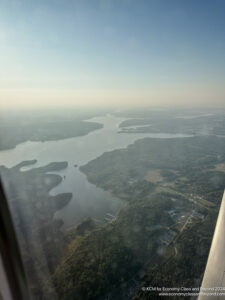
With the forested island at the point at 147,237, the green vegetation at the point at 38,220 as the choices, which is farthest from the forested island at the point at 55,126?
the forested island at the point at 147,237

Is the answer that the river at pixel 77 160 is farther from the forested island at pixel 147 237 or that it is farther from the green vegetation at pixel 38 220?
the forested island at pixel 147 237

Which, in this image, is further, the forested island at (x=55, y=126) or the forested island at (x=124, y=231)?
the forested island at (x=55, y=126)

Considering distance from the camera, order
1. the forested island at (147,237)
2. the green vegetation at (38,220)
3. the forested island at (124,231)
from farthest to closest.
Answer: the forested island at (147,237)
the forested island at (124,231)
the green vegetation at (38,220)

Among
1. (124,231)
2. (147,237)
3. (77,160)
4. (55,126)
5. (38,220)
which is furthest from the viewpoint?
(77,160)

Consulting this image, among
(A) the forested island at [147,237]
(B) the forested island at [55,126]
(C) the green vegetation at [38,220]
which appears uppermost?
(B) the forested island at [55,126]

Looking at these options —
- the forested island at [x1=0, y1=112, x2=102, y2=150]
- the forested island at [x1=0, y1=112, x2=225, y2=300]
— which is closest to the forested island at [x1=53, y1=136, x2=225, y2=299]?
the forested island at [x1=0, y1=112, x2=225, y2=300]

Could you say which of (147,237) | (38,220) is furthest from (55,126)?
(147,237)

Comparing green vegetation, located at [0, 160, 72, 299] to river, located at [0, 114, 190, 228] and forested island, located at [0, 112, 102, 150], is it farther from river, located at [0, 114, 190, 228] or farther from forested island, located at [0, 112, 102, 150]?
forested island, located at [0, 112, 102, 150]

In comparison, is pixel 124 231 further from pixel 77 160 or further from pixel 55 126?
pixel 55 126
